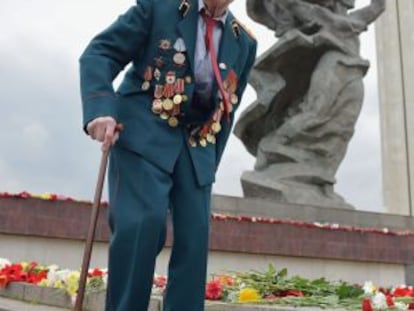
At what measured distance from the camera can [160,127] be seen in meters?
1.89

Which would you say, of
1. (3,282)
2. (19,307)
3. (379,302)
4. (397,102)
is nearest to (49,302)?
(19,307)

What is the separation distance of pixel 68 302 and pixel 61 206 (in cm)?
273

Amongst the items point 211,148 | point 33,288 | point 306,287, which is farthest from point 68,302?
point 211,148

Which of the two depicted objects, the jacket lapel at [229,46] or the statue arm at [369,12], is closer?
the jacket lapel at [229,46]

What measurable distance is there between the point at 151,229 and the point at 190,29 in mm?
673

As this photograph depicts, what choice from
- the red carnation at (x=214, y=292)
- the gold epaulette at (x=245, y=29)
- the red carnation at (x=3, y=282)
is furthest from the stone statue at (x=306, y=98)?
the gold epaulette at (x=245, y=29)

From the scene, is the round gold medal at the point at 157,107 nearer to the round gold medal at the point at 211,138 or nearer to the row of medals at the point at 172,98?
the row of medals at the point at 172,98

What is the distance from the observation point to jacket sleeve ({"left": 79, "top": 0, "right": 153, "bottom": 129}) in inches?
71.7

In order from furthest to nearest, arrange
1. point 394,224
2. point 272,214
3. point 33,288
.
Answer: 1. point 394,224
2. point 272,214
3. point 33,288

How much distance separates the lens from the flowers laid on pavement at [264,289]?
3156 millimetres

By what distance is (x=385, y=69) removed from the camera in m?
20.9

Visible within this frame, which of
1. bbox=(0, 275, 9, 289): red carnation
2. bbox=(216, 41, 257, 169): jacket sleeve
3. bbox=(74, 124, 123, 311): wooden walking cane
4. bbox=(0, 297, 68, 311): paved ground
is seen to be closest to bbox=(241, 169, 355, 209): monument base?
bbox=(0, 275, 9, 289): red carnation

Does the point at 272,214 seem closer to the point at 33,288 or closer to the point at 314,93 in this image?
the point at 314,93

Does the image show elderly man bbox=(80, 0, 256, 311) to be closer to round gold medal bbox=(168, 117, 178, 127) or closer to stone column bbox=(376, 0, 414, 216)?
round gold medal bbox=(168, 117, 178, 127)
